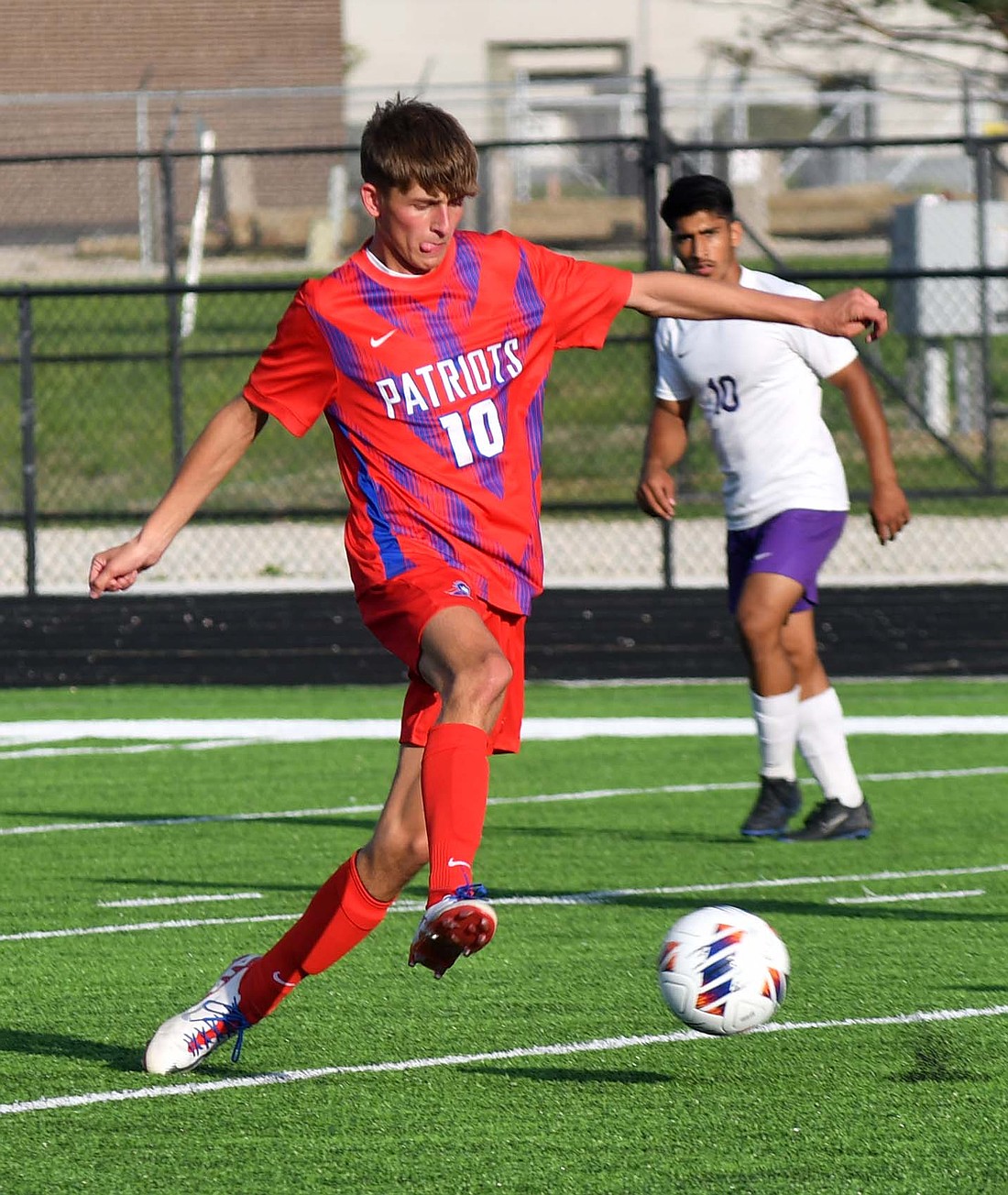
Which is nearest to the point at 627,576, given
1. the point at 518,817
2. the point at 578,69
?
the point at 518,817

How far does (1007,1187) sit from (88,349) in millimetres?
19275

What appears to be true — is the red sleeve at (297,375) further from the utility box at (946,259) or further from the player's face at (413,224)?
the utility box at (946,259)

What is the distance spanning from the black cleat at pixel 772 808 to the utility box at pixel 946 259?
32.1 feet

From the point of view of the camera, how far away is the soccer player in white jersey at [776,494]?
25.2 feet

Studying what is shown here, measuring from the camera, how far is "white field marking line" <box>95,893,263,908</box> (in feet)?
21.8

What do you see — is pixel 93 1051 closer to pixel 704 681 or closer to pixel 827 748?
pixel 827 748

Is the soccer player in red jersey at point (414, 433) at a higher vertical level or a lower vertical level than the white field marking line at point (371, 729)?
higher

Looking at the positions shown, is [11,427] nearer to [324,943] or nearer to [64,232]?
[64,232]

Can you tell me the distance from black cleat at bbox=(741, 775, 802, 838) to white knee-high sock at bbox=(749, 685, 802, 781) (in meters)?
0.03

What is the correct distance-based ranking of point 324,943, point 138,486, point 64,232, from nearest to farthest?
point 324,943 → point 138,486 → point 64,232

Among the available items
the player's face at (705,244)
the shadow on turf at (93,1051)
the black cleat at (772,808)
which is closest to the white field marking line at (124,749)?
the black cleat at (772,808)

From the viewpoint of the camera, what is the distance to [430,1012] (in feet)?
17.1

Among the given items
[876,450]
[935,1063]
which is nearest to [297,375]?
[935,1063]

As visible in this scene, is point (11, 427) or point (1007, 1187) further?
point (11, 427)
